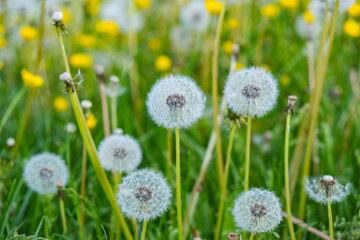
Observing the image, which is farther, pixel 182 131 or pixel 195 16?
pixel 195 16

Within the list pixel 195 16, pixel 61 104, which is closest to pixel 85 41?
pixel 61 104

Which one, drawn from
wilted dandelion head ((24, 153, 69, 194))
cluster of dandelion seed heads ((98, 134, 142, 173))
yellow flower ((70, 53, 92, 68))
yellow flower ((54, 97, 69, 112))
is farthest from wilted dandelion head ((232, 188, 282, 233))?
yellow flower ((70, 53, 92, 68))

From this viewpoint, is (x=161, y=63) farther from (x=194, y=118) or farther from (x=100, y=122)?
(x=194, y=118)

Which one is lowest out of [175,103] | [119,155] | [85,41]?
[119,155]

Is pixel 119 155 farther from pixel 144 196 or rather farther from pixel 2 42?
pixel 2 42

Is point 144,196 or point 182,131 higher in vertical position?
point 182,131

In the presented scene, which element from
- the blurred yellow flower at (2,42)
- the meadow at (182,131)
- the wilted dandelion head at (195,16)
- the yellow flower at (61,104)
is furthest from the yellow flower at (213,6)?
the blurred yellow flower at (2,42)

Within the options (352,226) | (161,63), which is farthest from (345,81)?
(352,226)
